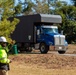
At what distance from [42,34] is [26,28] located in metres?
2.47

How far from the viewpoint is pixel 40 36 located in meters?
33.8

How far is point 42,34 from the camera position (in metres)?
33.6

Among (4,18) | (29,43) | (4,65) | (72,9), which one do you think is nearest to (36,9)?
(72,9)

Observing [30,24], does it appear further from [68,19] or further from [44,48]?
[68,19]

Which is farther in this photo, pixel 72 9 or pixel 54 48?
pixel 72 9

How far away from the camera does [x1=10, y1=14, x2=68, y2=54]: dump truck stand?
33.1 meters

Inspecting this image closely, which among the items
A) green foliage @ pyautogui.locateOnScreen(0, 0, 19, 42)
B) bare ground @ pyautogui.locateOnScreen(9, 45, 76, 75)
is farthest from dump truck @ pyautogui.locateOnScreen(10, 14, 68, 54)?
bare ground @ pyautogui.locateOnScreen(9, 45, 76, 75)

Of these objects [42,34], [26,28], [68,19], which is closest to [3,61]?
[42,34]

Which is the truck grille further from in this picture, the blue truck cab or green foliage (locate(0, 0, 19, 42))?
green foliage (locate(0, 0, 19, 42))

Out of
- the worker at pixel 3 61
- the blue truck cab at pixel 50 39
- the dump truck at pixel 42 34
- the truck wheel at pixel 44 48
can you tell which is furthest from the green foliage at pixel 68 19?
the worker at pixel 3 61

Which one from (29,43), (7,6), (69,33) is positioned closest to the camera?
(7,6)

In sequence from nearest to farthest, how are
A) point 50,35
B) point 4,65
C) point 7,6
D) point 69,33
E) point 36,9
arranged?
point 4,65
point 7,6
point 50,35
point 69,33
point 36,9

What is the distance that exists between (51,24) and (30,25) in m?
2.07

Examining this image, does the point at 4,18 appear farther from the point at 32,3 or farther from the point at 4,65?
the point at 32,3
